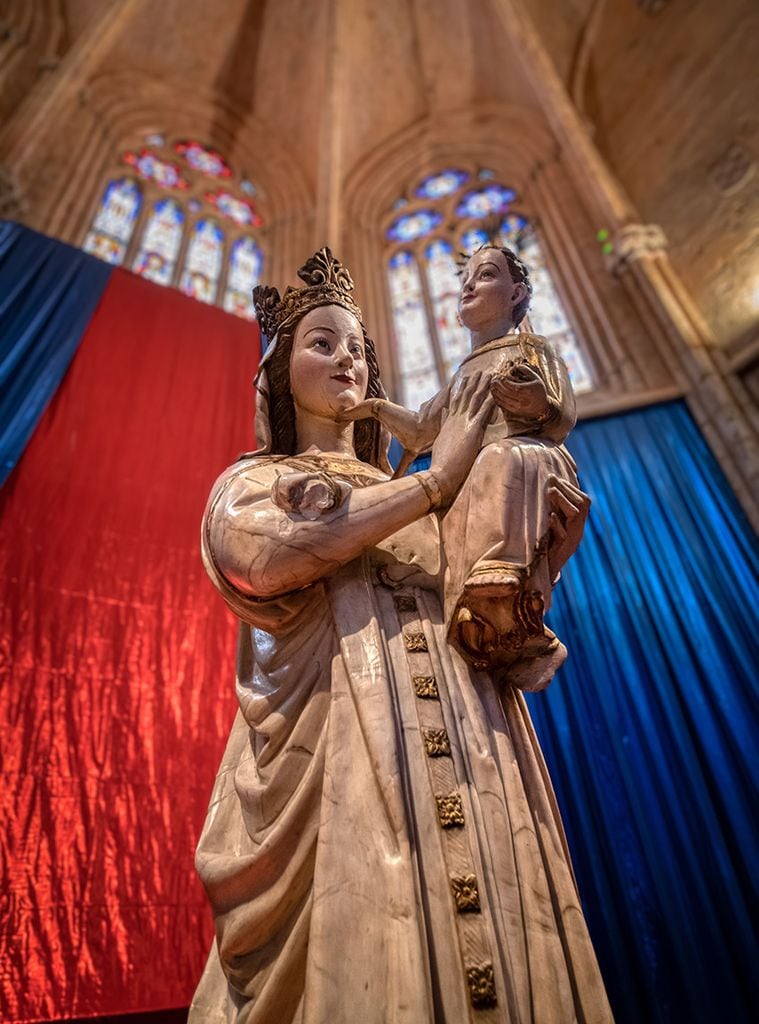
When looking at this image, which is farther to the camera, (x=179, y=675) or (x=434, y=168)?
(x=434, y=168)

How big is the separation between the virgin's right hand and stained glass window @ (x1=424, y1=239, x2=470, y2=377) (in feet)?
20.2

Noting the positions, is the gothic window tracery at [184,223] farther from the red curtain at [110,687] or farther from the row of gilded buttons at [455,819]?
the row of gilded buttons at [455,819]

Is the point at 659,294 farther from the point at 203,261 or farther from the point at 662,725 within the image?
the point at 203,261

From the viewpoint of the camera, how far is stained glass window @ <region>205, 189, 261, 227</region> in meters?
8.91

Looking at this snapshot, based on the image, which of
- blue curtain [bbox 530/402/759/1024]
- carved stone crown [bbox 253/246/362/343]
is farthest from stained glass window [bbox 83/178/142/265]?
carved stone crown [bbox 253/246/362/343]

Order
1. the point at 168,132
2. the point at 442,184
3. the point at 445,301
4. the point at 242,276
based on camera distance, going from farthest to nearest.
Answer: the point at 442,184, the point at 168,132, the point at 445,301, the point at 242,276

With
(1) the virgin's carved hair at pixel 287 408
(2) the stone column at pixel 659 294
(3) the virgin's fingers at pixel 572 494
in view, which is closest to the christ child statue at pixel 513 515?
(3) the virgin's fingers at pixel 572 494

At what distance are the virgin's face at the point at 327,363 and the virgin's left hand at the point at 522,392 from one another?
1.54 feet

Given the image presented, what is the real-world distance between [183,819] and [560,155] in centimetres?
994

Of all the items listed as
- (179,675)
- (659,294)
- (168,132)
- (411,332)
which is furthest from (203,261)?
(179,675)

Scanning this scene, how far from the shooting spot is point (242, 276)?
8.30 m

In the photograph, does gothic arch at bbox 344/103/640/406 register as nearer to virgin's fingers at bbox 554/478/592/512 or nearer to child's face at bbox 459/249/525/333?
child's face at bbox 459/249/525/333

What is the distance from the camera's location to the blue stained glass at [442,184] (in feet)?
32.1

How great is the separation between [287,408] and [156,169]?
30.2 ft
